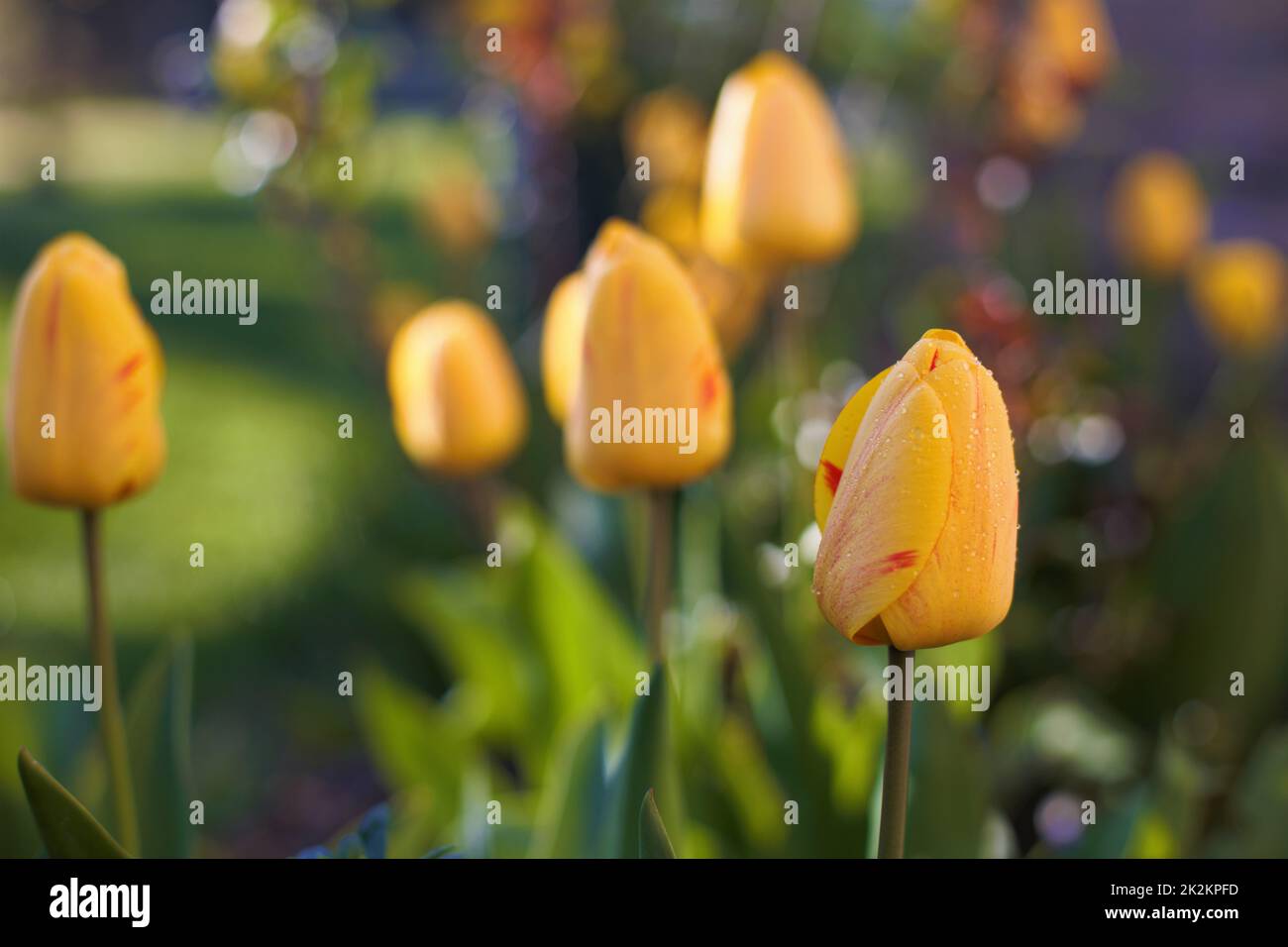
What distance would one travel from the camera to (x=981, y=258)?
2334 mm

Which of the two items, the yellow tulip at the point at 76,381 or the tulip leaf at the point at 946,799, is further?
the tulip leaf at the point at 946,799

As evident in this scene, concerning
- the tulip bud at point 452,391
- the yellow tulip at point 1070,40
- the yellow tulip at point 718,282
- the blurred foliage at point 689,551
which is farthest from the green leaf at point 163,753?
the yellow tulip at point 1070,40

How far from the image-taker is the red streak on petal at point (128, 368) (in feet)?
3.11

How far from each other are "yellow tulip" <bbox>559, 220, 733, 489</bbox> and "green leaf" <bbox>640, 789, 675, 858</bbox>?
1.09ft

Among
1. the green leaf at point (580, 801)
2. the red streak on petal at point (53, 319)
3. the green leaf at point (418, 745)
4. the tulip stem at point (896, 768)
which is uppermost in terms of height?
the red streak on petal at point (53, 319)

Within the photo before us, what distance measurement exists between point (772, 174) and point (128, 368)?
77 cm

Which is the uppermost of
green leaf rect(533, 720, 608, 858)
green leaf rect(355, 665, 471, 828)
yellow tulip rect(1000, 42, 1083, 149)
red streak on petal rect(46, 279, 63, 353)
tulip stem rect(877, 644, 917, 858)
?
yellow tulip rect(1000, 42, 1083, 149)

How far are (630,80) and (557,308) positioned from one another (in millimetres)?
2071

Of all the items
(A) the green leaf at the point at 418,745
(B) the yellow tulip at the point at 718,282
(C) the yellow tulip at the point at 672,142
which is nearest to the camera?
(A) the green leaf at the point at 418,745

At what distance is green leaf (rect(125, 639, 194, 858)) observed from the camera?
1.07m

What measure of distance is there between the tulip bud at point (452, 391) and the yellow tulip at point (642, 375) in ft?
1.47

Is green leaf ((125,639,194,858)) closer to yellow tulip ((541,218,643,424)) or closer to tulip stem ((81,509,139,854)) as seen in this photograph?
tulip stem ((81,509,139,854))

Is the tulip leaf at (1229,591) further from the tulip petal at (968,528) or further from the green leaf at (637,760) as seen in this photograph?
the tulip petal at (968,528)

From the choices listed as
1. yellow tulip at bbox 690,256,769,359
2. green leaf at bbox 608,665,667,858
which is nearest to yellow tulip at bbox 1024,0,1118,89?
yellow tulip at bbox 690,256,769,359
